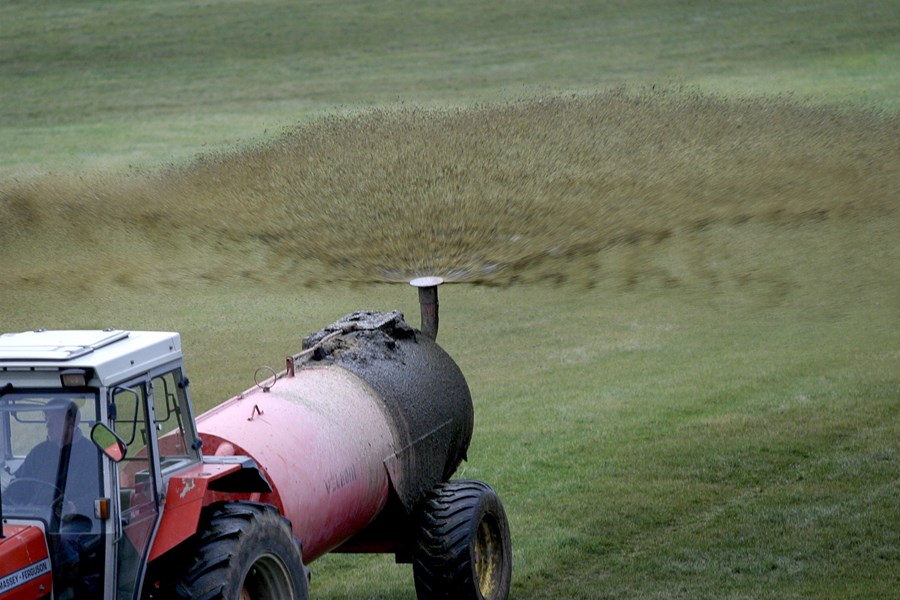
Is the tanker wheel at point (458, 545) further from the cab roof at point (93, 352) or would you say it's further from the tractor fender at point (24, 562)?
the tractor fender at point (24, 562)

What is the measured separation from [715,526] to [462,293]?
40.9 ft

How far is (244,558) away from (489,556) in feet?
10.9

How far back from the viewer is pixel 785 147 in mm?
22734

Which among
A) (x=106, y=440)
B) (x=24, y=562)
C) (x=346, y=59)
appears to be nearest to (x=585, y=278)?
(x=106, y=440)

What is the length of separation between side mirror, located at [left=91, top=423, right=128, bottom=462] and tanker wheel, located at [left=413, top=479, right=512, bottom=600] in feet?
10.9

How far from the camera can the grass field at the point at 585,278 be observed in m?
12.8

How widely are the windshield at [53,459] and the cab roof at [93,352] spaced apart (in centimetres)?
17

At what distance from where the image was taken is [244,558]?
7.89m

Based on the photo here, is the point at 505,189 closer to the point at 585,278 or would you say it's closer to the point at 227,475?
the point at 585,278

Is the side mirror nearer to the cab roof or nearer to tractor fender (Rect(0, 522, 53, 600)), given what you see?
the cab roof

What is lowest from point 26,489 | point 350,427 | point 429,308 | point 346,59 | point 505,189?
point 346,59

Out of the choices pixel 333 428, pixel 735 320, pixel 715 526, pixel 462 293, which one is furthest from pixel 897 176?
pixel 333 428

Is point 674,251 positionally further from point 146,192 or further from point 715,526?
point 146,192

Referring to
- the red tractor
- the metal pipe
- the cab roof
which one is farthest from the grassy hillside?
the cab roof
